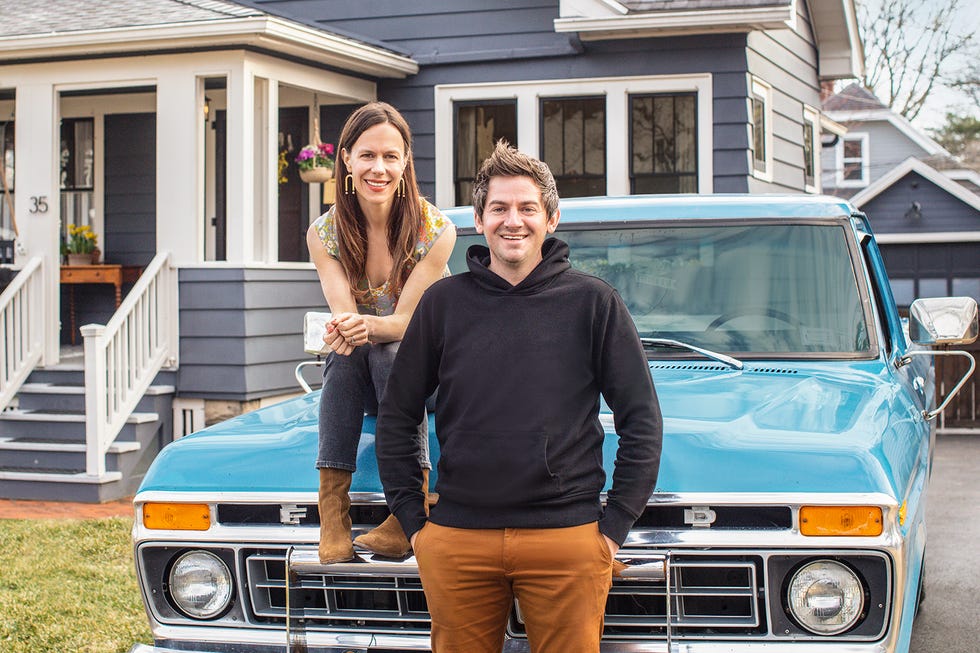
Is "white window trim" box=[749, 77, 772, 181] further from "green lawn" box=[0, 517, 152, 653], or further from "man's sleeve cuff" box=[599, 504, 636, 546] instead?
"man's sleeve cuff" box=[599, 504, 636, 546]

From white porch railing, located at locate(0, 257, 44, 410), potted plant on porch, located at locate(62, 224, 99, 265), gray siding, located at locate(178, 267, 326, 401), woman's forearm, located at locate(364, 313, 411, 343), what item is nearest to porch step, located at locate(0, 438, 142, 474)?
white porch railing, located at locate(0, 257, 44, 410)

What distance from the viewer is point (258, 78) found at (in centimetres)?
1073

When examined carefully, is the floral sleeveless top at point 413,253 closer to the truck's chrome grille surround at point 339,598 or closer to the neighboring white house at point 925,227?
the truck's chrome grille surround at point 339,598

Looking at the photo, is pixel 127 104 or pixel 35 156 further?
pixel 127 104

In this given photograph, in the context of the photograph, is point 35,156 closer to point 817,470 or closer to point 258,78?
point 258,78

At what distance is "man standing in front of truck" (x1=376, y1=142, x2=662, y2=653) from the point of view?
2.68 m

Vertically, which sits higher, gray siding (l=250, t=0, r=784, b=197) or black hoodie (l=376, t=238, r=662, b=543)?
gray siding (l=250, t=0, r=784, b=197)

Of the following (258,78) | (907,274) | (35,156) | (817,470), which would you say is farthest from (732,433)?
(907,274)

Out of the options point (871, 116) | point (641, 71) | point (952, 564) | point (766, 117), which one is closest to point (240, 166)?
point (641, 71)

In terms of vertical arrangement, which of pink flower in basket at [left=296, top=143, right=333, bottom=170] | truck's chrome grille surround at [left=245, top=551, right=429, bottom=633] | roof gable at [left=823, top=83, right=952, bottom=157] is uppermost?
roof gable at [left=823, top=83, right=952, bottom=157]

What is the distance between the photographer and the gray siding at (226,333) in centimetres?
1038

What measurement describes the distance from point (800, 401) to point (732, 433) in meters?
0.41

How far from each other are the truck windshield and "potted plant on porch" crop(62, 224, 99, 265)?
9.03m

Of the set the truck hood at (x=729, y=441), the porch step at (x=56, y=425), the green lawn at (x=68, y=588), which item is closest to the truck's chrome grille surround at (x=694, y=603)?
the truck hood at (x=729, y=441)
